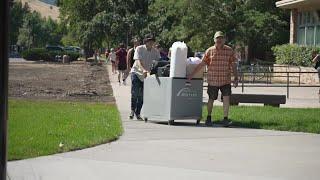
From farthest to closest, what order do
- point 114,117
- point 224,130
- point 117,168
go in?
point 114,117
point 224,130
point 117,168

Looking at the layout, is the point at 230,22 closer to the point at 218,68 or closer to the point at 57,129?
the point at 218,68

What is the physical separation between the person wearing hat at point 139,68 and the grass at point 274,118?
1.57m

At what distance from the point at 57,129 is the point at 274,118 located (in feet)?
15.5

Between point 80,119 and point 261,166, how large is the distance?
5.09 meters

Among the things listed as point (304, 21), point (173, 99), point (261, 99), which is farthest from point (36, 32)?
point (173, 99)

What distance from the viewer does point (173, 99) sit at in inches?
478

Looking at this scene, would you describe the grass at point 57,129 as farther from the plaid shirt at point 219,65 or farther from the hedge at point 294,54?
the hedge at point 294,54

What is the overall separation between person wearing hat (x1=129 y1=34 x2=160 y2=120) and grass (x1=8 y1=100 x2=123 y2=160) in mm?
468

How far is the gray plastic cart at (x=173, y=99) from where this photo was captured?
12.1 m

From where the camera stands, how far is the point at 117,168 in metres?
7.55

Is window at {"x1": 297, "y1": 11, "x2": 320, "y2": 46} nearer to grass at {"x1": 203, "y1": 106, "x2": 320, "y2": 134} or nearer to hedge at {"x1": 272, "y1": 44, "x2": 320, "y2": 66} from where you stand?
hedge at {"x1": 272, "y1": 44, "x2": 320, "y2": 66}

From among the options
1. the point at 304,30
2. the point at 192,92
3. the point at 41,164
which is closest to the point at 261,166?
the point at 41,164

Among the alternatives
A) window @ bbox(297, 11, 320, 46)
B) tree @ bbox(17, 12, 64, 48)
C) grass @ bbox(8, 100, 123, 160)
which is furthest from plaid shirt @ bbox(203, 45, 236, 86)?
tree @ bbox(17, 12, 64, 48)

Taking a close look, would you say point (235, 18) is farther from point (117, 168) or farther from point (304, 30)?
point (117, 168)
